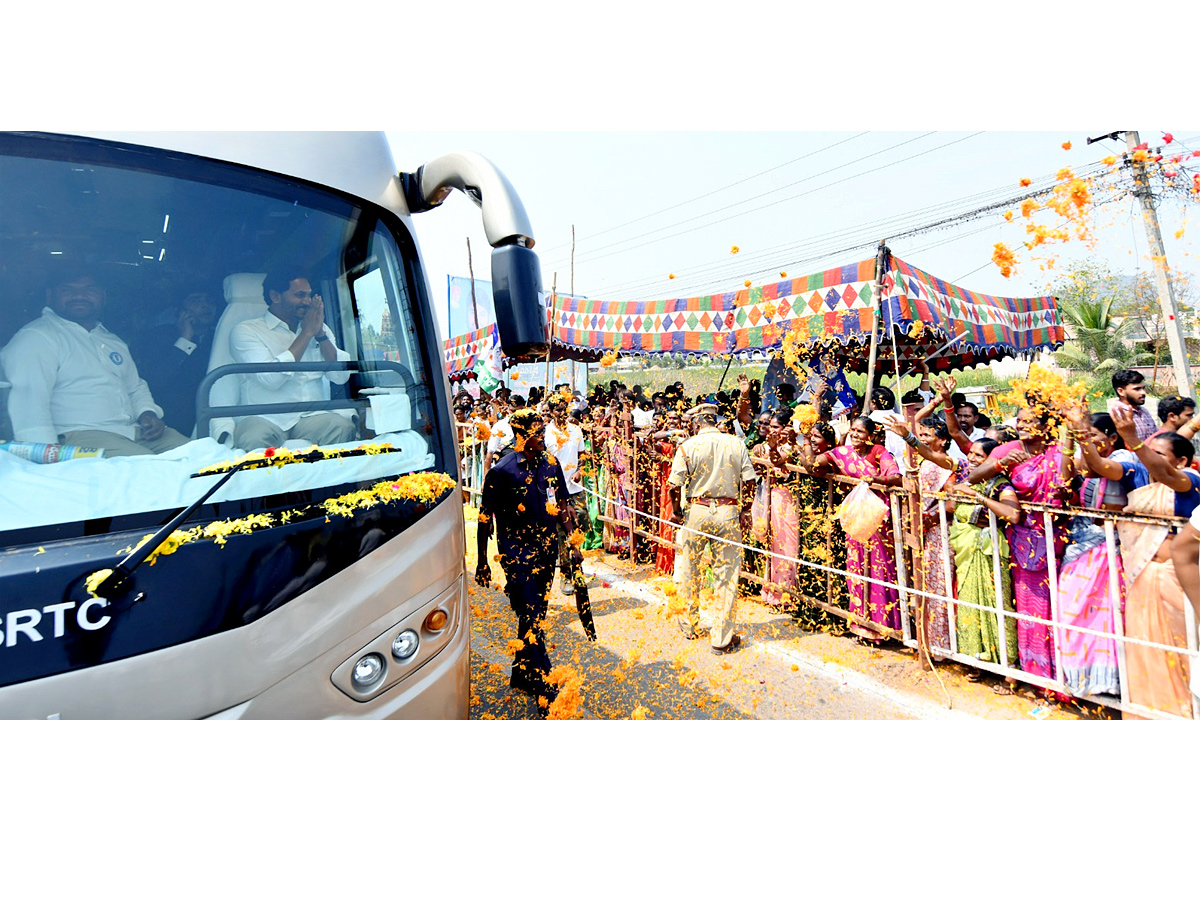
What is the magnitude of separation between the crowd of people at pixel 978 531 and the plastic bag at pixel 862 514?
0.01 meters

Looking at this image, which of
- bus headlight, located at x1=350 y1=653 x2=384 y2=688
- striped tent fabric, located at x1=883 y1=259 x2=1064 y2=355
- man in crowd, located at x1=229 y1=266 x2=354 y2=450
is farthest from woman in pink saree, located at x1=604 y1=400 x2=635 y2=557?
bus headlight, located at x1=350 y1=653 x2=384 y2=688

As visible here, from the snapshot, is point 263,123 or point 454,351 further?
point 454,351

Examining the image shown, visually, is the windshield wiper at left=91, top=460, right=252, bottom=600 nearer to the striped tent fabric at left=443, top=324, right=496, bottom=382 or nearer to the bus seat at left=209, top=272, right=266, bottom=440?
the bus seat at left=209, top=272, right=266, bottom=440

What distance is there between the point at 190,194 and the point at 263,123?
0.45 m

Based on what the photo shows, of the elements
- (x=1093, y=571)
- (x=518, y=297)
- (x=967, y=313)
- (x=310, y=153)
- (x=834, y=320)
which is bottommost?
(x=1093, y=571)

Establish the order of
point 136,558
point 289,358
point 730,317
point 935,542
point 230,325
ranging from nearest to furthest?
point 136,558, point 230,325, point 289,358, point 935,542, point 730,317

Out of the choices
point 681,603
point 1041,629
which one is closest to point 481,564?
point 681,603

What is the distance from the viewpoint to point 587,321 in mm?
12289

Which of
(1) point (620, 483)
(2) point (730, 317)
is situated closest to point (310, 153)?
Result: (1) point (620, 483)

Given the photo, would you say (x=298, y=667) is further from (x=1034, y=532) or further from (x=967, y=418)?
(x=967, y=418)

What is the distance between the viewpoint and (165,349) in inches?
80.8

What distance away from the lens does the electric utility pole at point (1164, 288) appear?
3.58m

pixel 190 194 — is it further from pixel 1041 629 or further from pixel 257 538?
pixel 1041 629

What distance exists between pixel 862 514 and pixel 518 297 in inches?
119
